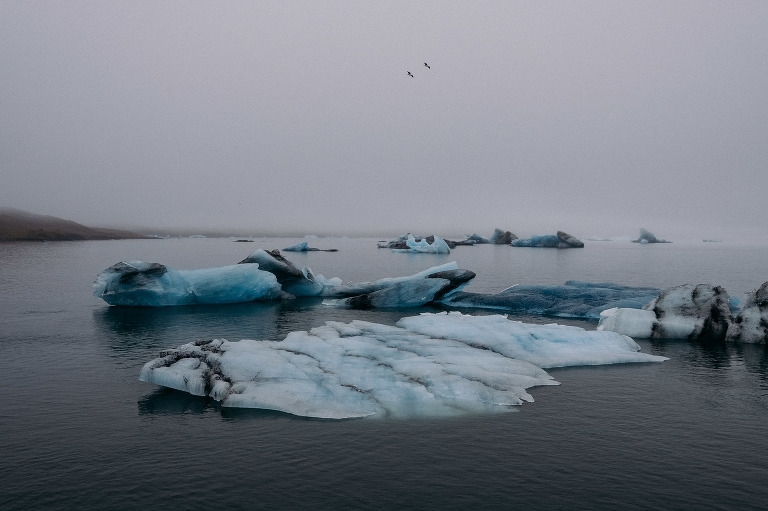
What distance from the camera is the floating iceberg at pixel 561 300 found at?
28.2 metres

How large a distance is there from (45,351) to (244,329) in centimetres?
785

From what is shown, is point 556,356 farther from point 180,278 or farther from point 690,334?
point 180,278

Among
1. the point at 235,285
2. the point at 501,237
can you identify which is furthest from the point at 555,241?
the point at 235,285

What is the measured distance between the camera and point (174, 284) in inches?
1216

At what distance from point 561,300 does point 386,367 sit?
742 inches

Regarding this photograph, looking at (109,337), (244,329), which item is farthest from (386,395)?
(109,337)

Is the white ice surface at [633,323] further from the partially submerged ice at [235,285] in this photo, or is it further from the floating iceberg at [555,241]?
the floating iceberg at [555,241]

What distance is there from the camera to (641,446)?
10305 mm

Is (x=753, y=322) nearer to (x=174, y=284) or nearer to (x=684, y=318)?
(x=684, y=318)

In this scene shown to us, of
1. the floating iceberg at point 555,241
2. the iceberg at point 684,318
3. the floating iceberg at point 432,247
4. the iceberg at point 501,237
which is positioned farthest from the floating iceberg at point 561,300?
the iceberg at point 501,237

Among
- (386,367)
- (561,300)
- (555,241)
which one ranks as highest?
(555,241)

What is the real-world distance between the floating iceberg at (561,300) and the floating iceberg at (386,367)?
8.65 meters

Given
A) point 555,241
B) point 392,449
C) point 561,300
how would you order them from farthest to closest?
point 555,241 < point 561,300 < point 392,449

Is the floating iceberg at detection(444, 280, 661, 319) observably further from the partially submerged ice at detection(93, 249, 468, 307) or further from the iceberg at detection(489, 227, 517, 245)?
the iceberg at detection(489, 227, 517, 245)
